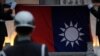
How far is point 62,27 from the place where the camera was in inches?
442

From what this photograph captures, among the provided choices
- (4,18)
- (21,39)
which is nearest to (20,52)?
(21,39)

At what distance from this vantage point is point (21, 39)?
3.77 meters

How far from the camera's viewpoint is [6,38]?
11016 mm

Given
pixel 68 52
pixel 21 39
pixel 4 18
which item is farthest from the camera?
pixel 68 52

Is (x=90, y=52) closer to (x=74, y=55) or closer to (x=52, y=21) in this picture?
(x=74, y=55)

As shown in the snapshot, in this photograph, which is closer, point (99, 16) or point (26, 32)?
point (26, 32)

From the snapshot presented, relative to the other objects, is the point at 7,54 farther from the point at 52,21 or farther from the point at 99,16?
the point at 52,21

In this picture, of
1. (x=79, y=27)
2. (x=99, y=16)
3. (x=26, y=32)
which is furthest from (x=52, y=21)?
(x=26, y=32)

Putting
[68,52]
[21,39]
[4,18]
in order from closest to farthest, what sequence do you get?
[21,39]
[4,18]
[68,52]

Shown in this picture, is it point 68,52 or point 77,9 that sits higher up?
point 77,9

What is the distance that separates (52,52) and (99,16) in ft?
4.86

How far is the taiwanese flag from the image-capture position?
11117 millimetres

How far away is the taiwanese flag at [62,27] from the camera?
1112 cm

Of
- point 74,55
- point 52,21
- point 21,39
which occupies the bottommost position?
point 74,55
